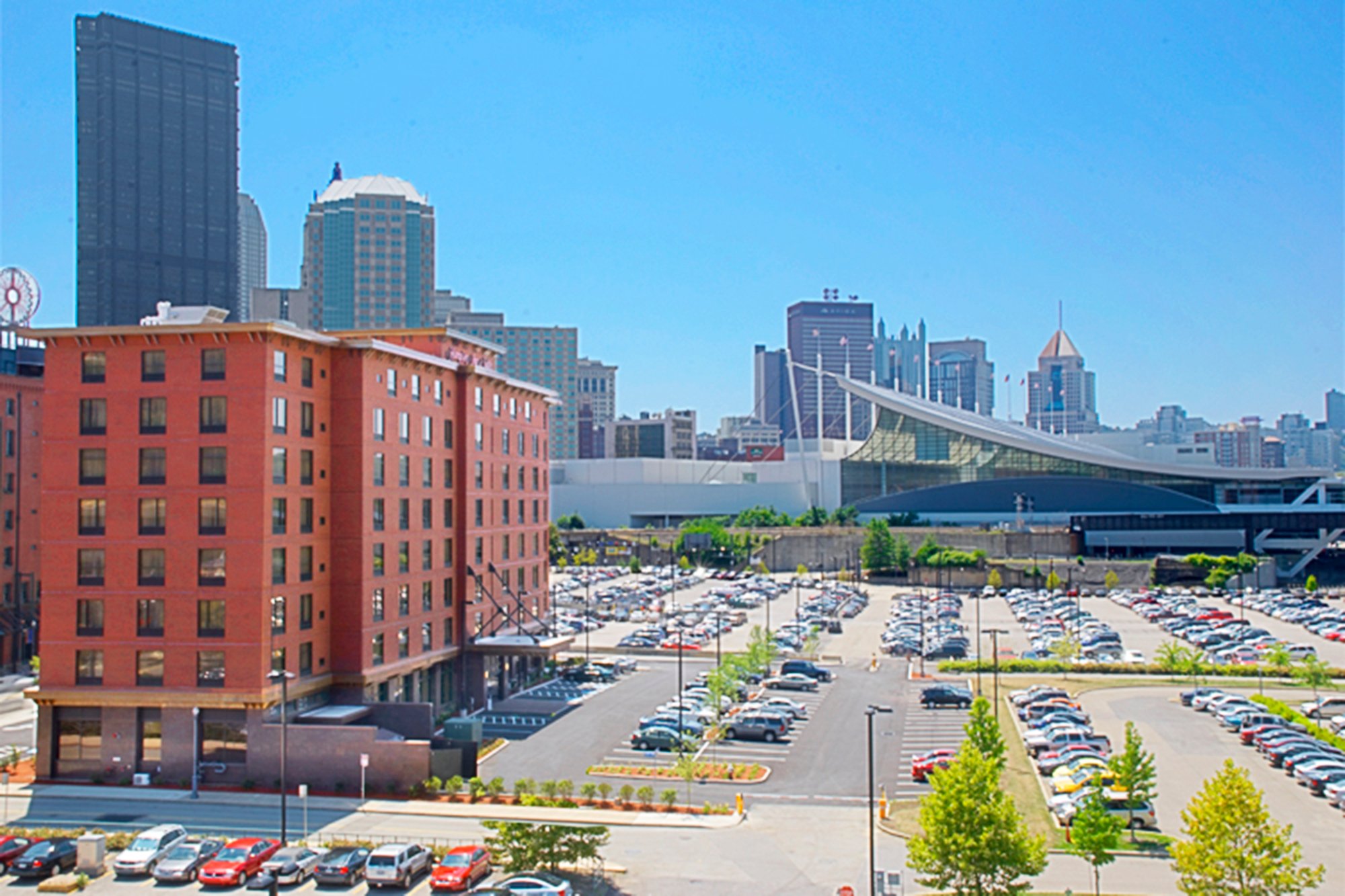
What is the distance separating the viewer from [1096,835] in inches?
1005

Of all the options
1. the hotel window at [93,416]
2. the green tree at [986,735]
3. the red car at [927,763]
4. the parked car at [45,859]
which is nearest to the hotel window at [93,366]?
the hotel window at [93,416]

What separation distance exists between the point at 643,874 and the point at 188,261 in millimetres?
193456

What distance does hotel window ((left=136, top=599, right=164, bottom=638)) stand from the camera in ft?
125

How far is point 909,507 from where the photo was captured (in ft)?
458

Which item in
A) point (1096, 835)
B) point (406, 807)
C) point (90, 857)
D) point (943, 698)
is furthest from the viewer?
point (943, 698)

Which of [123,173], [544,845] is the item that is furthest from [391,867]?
[123,173]

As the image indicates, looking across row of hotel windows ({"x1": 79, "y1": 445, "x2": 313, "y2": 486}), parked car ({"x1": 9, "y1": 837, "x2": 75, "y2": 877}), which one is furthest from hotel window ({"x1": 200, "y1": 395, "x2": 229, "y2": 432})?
parked car ({"x1": 9, "y1": 837, "x2": 75, "y2": 877})

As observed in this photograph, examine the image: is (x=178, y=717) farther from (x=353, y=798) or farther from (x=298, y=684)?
(x=353, y=798)

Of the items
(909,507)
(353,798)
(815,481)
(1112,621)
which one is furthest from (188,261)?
(353,798)

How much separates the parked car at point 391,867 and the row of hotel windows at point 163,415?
1577cm

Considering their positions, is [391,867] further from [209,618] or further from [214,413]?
[214,413]

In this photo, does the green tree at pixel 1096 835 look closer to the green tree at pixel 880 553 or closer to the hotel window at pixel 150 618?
the hotel window at pixel 150 618

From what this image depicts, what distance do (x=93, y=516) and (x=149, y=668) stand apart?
17.3 feet

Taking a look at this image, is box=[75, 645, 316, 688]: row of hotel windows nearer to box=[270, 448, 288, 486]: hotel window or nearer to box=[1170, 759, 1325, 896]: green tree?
box=[270, 448, 288, 486]: hotel window
